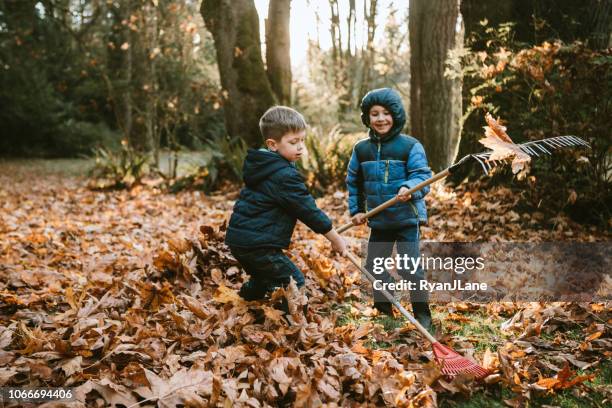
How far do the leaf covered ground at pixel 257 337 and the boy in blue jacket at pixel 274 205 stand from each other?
0.95 feet

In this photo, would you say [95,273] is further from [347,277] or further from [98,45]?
[98,45]

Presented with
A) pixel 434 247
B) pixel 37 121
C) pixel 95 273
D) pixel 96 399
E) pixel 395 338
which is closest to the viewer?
pixel 96 399

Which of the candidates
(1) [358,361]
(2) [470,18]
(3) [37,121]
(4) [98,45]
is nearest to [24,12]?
(4) [98,45]

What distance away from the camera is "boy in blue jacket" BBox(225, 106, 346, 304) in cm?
299

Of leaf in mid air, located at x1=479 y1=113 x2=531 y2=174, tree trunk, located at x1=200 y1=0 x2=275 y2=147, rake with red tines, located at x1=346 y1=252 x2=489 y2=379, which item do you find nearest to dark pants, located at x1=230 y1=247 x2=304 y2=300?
rake with red tines, located at x1=346 y1=252 x2=489 y2=379

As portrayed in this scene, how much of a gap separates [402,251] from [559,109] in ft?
8.26

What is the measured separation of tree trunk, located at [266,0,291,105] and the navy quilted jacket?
762 centimetres

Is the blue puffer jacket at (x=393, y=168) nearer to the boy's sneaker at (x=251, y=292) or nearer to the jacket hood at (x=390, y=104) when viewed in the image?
the jacket hood at (x=390, y=104)

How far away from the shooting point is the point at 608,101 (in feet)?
15.2

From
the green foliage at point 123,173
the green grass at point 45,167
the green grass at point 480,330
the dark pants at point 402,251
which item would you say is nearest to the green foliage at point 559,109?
the green grass at point 480,330

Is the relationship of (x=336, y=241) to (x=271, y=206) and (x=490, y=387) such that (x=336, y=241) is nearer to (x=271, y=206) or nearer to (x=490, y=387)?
(x=271, y=206)

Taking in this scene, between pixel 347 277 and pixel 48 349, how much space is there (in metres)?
2.44

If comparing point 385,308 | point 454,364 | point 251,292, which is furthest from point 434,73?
point 454,364

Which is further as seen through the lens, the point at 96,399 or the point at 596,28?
the point at 596,28
